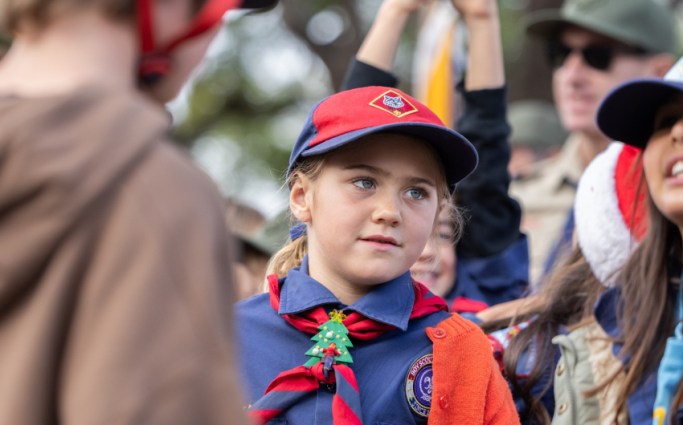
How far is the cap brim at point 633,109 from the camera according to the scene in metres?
3.50

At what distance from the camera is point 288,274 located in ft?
9.99

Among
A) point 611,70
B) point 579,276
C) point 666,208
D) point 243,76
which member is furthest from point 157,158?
point 243,76

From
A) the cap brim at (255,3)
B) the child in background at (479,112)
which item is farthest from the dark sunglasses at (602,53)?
the cap brim at (255,3)

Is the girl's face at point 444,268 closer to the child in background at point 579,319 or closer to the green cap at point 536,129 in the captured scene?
the child in background at point 579,319

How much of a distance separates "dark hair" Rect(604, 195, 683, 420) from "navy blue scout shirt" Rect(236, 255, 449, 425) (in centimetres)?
80

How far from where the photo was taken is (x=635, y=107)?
141 inches

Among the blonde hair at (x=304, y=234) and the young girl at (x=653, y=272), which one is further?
the young girl at (x=653, y=272)

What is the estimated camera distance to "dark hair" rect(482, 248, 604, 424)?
355 centimetres

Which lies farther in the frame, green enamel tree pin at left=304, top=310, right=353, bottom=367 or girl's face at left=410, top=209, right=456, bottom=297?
girl's face at left=410, top=209, right=456, bottom=297

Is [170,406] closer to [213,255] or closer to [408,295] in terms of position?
[213,255]

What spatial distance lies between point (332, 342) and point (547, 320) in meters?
1.16

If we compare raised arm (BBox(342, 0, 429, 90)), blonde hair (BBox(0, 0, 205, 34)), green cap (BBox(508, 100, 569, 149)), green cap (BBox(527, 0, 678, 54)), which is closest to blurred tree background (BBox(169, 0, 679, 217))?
green cap (BBox(508, 100, 569, 149))

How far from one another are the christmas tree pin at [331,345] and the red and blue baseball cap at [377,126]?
46 cm

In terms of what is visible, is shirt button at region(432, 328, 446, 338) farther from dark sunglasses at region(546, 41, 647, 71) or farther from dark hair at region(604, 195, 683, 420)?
dark sunglasses at region(546, 41, 647, 71)
